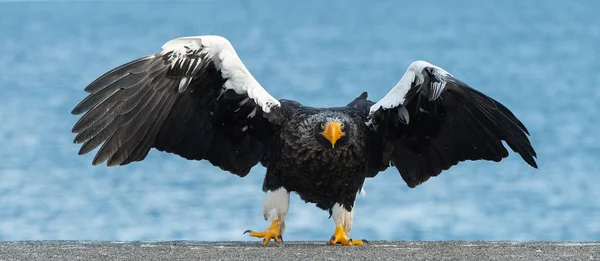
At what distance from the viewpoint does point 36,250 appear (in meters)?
8.05

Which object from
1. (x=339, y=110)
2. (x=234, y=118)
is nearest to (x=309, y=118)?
(x=339, y=110)

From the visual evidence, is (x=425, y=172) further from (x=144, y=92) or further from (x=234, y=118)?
(x=144, y=92)

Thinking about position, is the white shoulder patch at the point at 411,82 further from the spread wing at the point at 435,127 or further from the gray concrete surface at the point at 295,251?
the gray concrete surface at the point at 295,251

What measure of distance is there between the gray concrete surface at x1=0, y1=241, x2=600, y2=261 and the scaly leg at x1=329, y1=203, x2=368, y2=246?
177 millimetres

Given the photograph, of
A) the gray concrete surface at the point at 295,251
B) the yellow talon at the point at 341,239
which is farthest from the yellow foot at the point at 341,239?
the gray concrete surface at the point at 295,251

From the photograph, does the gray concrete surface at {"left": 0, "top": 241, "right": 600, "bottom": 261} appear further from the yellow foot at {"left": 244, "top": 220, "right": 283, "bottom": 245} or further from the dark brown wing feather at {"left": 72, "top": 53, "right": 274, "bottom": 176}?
the dark brown wing feather at {"left": 72, "top": 53, "right": 274, "bottom": 176}

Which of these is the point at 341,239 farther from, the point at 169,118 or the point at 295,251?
the point at 169,118

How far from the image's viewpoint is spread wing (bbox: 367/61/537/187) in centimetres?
881

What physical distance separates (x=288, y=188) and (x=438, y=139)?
153 cm

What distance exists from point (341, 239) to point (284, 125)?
115 centimetres

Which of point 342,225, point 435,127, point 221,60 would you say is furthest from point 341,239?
point 221,60

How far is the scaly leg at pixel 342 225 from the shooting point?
903 centimetres

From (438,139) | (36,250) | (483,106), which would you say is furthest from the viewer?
(438,139)

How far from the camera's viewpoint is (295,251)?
26.6 feet
